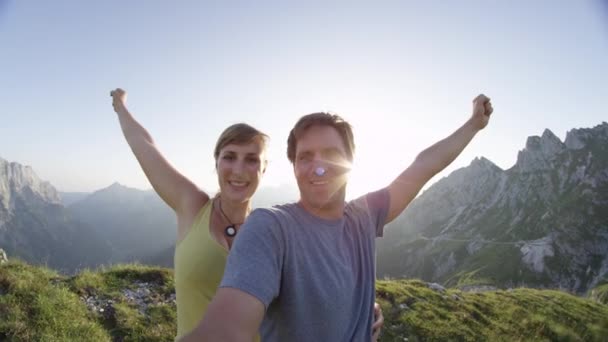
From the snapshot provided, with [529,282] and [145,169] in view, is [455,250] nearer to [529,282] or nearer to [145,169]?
[529,282]

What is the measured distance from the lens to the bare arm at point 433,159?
13.7 ft

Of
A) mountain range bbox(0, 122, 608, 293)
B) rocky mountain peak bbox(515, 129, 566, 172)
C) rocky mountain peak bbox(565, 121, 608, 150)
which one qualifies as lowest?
mountain range bbox(0, 122, 608, 293)

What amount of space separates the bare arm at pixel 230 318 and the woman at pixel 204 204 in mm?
1569

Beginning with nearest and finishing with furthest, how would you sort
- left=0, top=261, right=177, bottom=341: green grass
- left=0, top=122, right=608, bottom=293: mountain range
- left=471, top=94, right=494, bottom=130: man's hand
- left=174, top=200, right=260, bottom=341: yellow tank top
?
left=174, top=200, right=260, bottom=341: yellow tank top
left=471, top=94, right=494, bottom=130: man's hand
left=0, top=261, right=177, bottom=341: green grass
left=0, top=122, right=608, bottom=293: mountain range

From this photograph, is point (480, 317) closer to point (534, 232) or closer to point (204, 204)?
point (204, 204)

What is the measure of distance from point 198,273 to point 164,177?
1466 mm

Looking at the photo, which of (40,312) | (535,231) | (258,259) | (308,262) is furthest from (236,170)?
(535,231)

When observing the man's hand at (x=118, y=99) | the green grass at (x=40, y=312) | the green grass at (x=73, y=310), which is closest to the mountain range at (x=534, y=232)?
the green grass at (x=73, y=310)

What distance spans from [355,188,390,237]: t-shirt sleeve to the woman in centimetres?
89

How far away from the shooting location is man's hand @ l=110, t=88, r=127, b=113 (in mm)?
5293

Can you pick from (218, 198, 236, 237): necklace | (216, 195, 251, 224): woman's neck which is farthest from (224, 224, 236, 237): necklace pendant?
(216, 195, 251, 224): woman's neck

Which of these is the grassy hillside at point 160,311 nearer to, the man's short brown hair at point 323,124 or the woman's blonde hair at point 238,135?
the woman's blonde hair at point 238,135

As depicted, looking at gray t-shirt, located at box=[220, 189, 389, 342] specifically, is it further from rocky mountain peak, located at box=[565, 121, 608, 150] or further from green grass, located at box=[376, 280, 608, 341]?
rocky mountain peak, located at box=[565, 121, 608, 150]

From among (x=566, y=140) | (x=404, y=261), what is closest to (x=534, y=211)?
(x=566, y=140)
